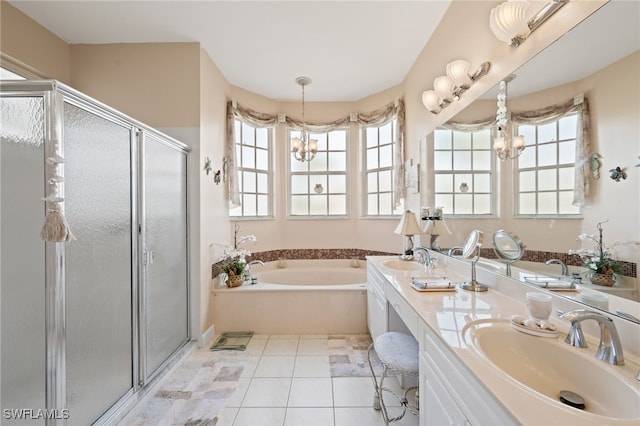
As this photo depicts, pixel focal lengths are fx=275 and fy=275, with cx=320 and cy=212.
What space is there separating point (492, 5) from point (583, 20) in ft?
2.50

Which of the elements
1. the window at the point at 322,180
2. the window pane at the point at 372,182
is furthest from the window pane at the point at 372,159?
the window at the point at 322,180

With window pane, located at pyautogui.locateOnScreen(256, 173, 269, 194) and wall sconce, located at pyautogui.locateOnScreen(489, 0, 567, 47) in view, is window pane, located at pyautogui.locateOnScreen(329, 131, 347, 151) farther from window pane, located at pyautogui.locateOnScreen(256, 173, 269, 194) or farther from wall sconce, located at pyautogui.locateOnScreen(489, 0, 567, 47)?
wall sconce, located at pyautogui.locateOnScreen(489, 0, 567, 47)

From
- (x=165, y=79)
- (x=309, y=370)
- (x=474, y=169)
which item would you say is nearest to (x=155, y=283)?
(x=309, y=370)

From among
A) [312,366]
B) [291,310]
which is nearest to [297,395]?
[312,366]

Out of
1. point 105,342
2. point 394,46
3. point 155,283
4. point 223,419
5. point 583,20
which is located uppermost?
point 394,46

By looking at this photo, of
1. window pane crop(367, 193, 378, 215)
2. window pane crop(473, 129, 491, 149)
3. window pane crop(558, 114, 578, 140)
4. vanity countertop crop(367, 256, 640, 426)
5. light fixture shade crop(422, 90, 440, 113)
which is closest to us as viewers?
vanity countertop crop(367, 256, 640, 426)

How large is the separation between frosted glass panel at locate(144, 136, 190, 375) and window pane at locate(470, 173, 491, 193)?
2262 millimetres

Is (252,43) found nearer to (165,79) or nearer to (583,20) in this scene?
(165,79)

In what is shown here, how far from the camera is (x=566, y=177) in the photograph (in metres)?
1.12

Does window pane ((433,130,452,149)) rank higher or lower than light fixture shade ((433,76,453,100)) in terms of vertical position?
lower

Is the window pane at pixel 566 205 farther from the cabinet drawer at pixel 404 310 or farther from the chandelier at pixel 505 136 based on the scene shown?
the cabinet drawer at pixel 404 310

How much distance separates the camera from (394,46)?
2578 mm

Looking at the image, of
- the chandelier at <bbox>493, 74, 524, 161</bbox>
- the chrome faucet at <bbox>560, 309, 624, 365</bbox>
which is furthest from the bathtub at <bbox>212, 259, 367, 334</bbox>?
the chrome faucet at <bbox>560, 309, 624, 365</bbox>

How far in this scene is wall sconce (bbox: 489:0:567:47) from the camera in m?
1.26
